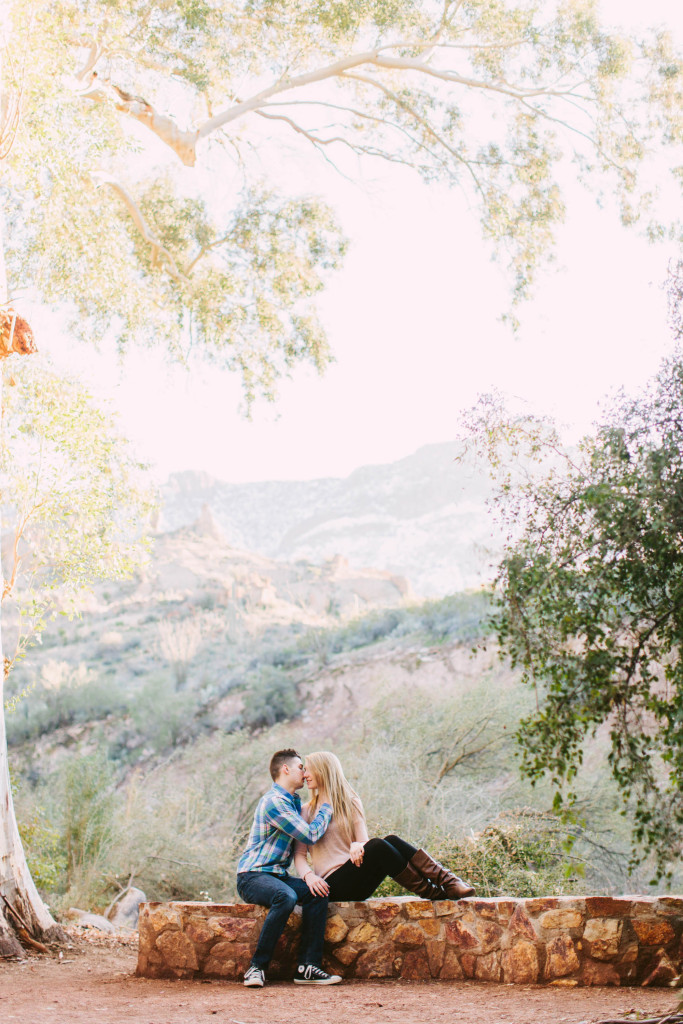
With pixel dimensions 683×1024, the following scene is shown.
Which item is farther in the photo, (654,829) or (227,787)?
(227,787)

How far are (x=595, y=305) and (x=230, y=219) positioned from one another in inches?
197

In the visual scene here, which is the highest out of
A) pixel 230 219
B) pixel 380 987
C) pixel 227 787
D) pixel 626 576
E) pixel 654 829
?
pixel 230 219

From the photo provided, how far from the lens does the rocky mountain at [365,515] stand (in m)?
49.3

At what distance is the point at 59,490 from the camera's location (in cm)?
733

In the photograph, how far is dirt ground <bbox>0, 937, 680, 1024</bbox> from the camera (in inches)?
134

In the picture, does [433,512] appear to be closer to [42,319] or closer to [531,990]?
[42,319]

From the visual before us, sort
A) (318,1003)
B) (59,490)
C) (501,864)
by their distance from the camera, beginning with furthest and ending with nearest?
(59,490)
(501,864)
(318,1003)

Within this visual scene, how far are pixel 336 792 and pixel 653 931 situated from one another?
1.62 meters

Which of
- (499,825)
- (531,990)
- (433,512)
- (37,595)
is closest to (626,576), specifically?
(531,990)

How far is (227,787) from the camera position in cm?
1191

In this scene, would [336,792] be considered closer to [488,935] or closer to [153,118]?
[488,935]

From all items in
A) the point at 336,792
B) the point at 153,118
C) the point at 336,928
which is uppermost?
the point at 153,118

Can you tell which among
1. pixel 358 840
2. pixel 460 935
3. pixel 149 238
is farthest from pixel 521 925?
pixel 149 238

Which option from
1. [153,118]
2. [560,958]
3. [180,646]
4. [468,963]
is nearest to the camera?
[560,958]
